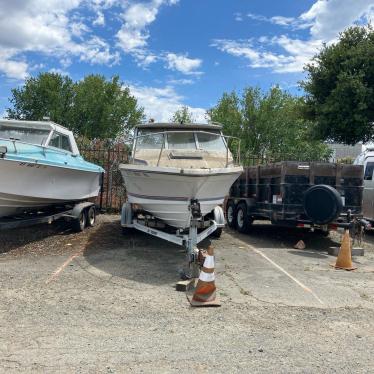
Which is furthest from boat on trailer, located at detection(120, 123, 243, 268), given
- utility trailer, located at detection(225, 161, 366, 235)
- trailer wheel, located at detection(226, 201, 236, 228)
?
trailer wheel, located at detection(226, 201, 236, 228)

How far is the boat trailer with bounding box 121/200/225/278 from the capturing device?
749cm

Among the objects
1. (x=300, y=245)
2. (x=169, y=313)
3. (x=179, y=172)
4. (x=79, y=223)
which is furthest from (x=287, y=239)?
(x=169, y=313)

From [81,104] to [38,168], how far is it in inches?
1501

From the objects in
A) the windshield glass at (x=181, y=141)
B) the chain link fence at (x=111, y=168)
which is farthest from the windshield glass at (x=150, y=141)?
the chain link fence at (x=111, y=168)

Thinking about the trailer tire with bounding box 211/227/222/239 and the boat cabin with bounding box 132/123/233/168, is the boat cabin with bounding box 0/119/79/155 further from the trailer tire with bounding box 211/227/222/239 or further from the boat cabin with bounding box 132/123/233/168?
the trailer tire with bounding box 211/227/222/239

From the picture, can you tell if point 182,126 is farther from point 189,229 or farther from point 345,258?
point 345,258

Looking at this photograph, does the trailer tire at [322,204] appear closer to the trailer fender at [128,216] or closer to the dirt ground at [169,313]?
the dirt ground at [169,313]

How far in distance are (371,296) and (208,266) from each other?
2.54 m

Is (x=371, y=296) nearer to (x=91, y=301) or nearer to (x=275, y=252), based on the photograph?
(x=275, y=252)

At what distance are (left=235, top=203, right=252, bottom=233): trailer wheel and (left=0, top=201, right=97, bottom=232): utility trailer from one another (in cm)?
396

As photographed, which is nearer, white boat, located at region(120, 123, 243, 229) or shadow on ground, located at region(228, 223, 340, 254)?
white boat, located at region(120, 123, 243, 229)

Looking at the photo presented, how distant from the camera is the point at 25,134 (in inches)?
415

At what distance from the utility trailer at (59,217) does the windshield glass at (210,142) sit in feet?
11.1

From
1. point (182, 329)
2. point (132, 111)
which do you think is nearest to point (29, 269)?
point (182, 329)
